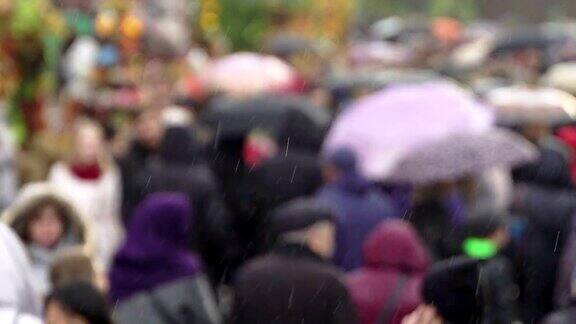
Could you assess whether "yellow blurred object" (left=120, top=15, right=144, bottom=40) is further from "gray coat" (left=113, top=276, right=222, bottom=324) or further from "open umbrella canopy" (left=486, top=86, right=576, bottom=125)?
"gray coat" (left=113, top=276, right=222, bottom=324)

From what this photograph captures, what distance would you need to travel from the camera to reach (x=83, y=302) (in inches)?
227

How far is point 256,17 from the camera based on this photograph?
93.3ft

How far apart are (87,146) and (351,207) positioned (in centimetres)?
235

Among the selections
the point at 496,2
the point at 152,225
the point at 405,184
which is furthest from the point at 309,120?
the point at 496,2

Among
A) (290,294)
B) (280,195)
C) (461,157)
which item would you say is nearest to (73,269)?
(290,294)

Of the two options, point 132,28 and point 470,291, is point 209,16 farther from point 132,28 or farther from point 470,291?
point 470,291

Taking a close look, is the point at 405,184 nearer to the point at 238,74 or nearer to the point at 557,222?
the point at 557,222

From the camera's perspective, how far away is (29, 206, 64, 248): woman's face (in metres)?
7.71

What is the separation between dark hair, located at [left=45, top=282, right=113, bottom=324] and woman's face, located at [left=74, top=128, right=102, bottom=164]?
14.7ft

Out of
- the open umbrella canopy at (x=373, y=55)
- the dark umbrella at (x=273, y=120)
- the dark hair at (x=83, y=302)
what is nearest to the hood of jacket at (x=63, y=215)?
the dark hair at (x=83, y=302)

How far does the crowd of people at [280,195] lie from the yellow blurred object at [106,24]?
0.21 meters

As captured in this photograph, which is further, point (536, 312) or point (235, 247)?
point (235, 247)

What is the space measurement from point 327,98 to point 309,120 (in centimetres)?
265

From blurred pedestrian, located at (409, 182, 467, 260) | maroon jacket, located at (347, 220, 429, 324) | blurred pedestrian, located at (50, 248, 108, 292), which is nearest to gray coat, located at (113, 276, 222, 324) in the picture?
blurred pedestrian, located at (50, 248, 108, 292)
